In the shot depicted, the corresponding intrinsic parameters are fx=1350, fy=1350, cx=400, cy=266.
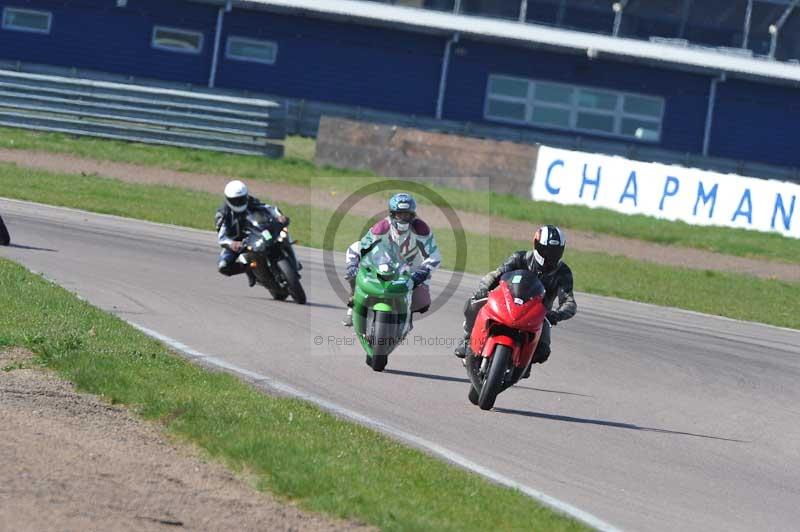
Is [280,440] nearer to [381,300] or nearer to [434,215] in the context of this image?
[381,300]

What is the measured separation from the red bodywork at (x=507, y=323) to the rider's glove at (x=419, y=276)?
1.28 meters

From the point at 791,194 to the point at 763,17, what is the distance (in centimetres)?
1633

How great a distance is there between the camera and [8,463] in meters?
6.64

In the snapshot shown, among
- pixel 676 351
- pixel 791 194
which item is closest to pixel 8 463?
pixel 676 351

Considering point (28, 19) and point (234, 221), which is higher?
point (28, 19)

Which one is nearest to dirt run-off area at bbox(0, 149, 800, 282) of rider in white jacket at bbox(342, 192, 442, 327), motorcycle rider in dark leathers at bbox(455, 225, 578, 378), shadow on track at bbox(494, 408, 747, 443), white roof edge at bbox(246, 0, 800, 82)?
white roof edge at bbox(246, 0, 800, 82)

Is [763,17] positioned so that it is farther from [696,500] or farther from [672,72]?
[696,500]

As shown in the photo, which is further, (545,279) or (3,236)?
(3,236)

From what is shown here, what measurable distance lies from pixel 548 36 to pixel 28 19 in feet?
51.2

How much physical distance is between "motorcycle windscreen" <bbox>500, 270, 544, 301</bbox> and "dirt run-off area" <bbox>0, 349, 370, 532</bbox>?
10.1ft

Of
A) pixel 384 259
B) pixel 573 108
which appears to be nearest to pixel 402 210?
pixel 384 259

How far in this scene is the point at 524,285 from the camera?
9.93 meters

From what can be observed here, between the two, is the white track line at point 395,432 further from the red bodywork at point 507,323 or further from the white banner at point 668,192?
the white banner at point 668,192

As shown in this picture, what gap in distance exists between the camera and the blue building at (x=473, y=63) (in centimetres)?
4019
